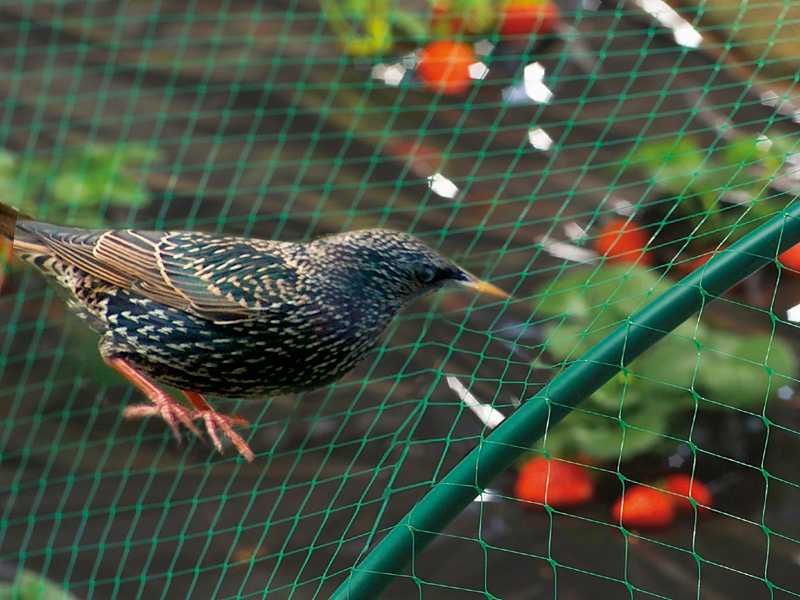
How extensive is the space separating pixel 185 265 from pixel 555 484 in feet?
3.12

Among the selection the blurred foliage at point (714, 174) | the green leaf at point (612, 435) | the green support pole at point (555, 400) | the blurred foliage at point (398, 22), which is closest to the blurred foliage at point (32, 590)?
the green support pole at point (555, 400)

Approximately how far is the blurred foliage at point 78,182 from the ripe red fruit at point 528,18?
1.08 meters

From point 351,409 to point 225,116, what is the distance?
3.40 ft

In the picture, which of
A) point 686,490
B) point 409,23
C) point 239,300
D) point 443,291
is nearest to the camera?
point 239,300

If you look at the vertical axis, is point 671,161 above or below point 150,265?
above

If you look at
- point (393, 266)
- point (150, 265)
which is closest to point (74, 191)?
point (150, 265)

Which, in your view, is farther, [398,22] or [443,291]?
[398,22]

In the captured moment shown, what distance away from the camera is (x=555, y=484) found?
3039mm

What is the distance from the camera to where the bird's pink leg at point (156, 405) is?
2956 millimetres

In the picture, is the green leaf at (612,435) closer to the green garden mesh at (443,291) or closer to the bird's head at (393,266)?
the green garden mesh at (443,291)

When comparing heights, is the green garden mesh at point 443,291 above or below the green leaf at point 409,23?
below

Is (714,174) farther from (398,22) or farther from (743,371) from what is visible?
(398,22)

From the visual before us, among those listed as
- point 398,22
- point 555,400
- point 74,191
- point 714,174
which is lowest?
point 555,400

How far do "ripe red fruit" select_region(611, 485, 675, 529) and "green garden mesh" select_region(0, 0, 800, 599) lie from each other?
0.02 meters
